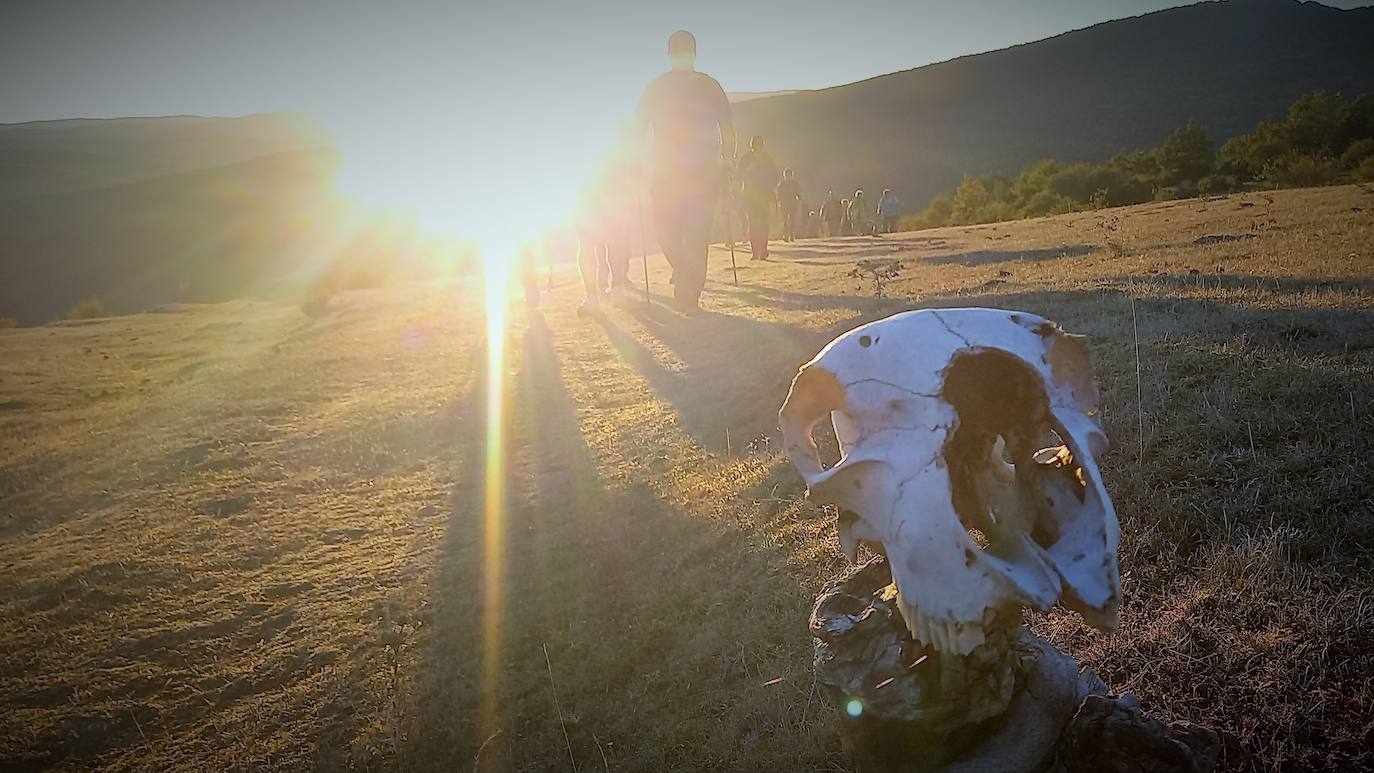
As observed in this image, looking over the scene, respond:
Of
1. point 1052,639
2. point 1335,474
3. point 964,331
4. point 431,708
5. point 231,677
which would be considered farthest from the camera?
point 231,677

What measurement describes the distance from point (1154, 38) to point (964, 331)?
108 m

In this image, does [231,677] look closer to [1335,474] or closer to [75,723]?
[75,723]

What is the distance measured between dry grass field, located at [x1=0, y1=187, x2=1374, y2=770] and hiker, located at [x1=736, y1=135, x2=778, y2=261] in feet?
45.9

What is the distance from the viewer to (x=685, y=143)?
1178cm

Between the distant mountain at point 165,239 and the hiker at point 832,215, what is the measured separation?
3433cm

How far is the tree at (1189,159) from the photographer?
121 ft

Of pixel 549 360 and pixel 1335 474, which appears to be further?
pixel 549 360

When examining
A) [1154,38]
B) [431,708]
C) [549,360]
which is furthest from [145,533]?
[1154,38]

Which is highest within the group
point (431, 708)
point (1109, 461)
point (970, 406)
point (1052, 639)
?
point (970, 406)

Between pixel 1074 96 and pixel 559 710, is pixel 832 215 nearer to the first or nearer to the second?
pixel 559 710

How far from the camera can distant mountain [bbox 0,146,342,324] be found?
5156 cm

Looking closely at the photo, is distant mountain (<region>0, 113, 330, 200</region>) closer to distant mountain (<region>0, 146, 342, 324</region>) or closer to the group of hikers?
distant mountain (<region>0, 146, 342, 324</region>)

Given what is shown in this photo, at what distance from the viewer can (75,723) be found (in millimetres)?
4129

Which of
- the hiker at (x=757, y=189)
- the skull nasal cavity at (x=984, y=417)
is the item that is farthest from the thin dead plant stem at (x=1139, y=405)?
the hiker at (x=757, y=189)
